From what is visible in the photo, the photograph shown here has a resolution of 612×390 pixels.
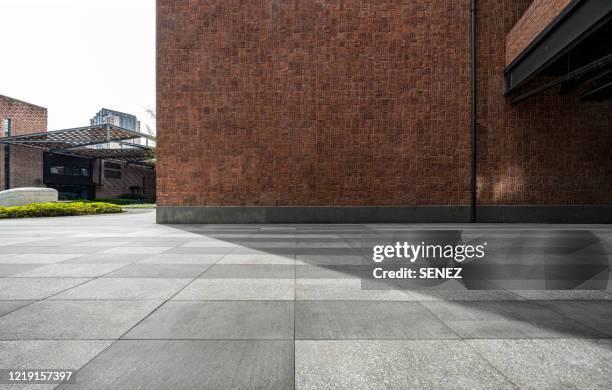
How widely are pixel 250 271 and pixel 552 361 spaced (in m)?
4.52

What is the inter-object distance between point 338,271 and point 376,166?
31.4 ft

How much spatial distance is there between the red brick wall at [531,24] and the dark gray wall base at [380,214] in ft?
24.7

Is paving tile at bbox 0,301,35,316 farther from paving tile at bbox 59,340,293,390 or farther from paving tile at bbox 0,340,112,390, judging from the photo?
paving tile at bbox 59,340,293,390

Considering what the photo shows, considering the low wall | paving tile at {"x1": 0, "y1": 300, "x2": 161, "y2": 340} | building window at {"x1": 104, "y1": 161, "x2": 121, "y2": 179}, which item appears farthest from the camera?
building window at {"x1": 104, "y1": 161, "x2": 121, "y2": 179}

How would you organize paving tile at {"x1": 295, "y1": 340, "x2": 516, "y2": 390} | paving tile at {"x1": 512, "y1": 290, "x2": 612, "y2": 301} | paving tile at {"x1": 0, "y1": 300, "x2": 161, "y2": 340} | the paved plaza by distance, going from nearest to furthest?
paving tile at {"x1": 295, "y1": 340, "x2": 516, "y2": 390}, the paved plaza, paving tile at {"x1": 0, "y1": 300, "x2": 161, "y2": 340}, paving tile at {"x1": 512, "y1": 290, "x2": 612, "y2": 301}

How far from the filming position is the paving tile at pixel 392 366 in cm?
223

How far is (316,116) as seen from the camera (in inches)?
563

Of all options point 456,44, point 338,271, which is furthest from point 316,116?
point 338,271

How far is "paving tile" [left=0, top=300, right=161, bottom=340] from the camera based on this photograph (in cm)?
305

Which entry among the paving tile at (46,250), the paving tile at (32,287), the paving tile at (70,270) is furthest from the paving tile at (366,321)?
the paving tile at (46,250)

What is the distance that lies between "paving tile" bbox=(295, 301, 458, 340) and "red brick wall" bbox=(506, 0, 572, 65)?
12222 mm

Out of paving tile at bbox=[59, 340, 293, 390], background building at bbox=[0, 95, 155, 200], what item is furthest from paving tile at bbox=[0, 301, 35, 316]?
background building at bbox=[0, 95, 155, 200]

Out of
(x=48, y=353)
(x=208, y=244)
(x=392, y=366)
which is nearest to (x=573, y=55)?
(x=392, y=366)

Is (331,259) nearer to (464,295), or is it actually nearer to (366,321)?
(464,295)
